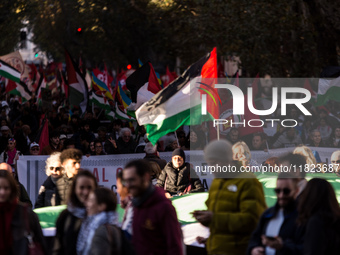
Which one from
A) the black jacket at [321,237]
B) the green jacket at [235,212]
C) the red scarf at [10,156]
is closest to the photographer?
the black jacket at [321,237]

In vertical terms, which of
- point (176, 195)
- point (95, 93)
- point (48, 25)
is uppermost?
point (48, 25)

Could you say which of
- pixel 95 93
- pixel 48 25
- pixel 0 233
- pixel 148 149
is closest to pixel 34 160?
pixel 148 149

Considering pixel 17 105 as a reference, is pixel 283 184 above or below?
below

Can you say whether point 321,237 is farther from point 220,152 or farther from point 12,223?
point 12,223

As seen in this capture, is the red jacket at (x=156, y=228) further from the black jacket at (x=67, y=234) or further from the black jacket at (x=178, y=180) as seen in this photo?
the black jacket at (x=178, y=180)

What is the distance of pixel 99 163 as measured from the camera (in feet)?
42.4

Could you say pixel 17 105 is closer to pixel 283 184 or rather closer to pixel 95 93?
pixel 95 93

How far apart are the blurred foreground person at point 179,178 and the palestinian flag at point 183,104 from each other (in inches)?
29.6

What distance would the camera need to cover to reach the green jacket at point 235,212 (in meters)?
6.01

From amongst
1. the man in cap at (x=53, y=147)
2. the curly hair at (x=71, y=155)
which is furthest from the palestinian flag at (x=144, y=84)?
the curly hair at (x=71, y=155)

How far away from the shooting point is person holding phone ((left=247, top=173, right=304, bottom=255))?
18.3ft

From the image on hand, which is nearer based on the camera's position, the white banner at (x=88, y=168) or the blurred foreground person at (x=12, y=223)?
the blurred foreground person at (x=12, y=223)

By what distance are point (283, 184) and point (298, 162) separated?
0.69 metres

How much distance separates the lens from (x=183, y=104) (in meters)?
11.0
